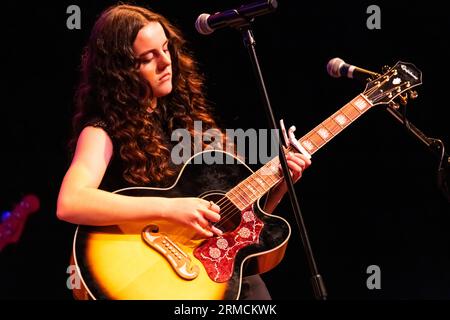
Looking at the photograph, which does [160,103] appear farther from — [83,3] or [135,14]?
[83,3]

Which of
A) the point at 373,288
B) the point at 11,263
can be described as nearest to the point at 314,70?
the point at 373,288

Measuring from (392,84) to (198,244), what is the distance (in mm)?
1156

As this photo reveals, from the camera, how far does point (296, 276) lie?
363 centimetres

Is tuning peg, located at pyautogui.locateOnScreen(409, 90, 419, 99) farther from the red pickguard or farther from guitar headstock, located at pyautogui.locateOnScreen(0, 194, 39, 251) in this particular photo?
guitar headstock, located at pyautogui.locateOnScreen(0, 194, 39, 251)

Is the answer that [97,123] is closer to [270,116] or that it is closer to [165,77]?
[165,77]

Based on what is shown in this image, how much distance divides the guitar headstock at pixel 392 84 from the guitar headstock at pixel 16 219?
7.08 feet

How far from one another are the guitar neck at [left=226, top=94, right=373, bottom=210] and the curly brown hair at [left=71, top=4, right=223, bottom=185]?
1.03 ft

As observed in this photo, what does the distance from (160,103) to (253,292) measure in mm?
983

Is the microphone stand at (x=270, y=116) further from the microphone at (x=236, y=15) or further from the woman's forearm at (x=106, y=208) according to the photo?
the woman's forearm at (x=106, y=208)

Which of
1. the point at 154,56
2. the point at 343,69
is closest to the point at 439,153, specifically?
the point at 343,69

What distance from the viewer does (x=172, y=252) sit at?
226cm

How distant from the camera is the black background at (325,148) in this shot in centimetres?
354

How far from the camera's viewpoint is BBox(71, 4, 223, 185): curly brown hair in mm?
2459

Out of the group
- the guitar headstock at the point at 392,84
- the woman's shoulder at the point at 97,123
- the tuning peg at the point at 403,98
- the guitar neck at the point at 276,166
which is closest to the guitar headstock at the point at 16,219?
the woman's shoulder at the point at 97,123
